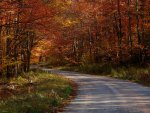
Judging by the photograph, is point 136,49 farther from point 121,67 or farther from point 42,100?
point 42,100

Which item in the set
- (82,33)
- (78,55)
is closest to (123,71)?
(82,33)

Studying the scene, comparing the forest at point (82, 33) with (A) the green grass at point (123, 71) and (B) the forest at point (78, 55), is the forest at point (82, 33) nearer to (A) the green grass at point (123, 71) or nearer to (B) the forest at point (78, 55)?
(B) the forest at point (78, 55)

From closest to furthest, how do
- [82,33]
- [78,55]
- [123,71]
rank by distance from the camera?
1. [123,71]
2. [82,33]
3. [78,55]

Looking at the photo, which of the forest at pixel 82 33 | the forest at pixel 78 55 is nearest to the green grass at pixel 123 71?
the forest at pixel 78 55

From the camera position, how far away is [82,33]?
62.3m

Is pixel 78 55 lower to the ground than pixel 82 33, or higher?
lower

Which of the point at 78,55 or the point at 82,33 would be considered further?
the point at 78,55

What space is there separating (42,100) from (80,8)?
154 ft

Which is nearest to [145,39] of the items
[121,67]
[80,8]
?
[121,67]

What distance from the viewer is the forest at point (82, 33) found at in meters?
32.5

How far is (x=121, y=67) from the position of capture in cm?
4425

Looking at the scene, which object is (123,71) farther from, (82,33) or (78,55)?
(78,55)

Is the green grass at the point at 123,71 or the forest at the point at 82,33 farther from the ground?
the forest at the point at 82,33

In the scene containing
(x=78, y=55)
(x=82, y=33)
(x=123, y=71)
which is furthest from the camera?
(x=78, y=55)
